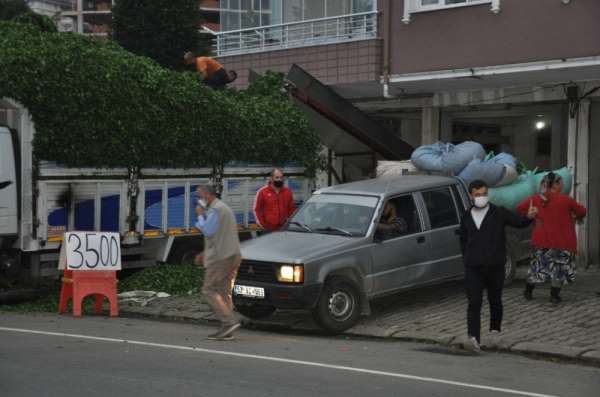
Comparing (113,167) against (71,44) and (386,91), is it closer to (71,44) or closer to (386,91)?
(71,44)

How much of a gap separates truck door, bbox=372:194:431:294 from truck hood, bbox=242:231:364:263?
1.29 ft

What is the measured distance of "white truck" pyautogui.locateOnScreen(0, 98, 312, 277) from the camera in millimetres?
13711

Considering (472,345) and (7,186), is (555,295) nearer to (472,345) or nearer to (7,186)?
(472,345)

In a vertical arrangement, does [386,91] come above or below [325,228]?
above

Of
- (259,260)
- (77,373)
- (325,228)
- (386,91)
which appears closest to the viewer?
(77,373)

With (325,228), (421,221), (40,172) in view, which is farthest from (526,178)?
(40,172)

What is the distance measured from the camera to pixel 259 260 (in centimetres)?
1116

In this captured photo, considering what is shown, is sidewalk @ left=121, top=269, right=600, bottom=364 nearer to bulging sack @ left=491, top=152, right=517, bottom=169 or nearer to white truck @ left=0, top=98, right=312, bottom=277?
white truck @ left=0, top=98, right=312, bottom=277

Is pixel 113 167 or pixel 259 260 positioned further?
pixel 113 167

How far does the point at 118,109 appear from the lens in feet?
48.1

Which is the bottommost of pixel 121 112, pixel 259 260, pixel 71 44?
pixel 259 260

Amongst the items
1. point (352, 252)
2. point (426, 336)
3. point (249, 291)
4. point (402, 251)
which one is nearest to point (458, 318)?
point (402, 251)

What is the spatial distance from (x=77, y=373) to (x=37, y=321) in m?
4.38

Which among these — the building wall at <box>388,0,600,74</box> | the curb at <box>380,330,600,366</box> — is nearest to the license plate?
the curb at <box>380,330,600,366</box>
